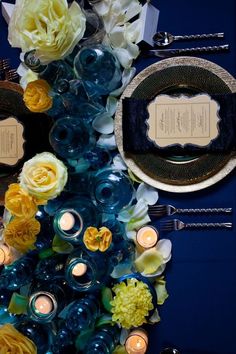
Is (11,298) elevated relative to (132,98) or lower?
lower

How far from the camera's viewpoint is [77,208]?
141 centimetres

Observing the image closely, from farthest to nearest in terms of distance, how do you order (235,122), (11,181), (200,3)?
(11,181) < (200,3) < (235,122)

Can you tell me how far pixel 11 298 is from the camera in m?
1.50

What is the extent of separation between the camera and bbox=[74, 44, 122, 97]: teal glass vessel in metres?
1.42

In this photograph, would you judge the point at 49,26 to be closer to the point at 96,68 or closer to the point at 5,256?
the point at 96,68

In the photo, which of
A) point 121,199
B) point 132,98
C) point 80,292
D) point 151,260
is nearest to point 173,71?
point 132,98

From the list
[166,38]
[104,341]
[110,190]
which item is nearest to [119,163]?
[110,190]

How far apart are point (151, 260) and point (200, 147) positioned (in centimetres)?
36

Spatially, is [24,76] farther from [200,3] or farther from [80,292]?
[80,292]

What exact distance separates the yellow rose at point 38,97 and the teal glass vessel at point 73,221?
0.28 metres

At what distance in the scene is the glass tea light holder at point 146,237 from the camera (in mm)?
1463

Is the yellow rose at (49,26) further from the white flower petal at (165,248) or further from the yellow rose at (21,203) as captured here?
the white flower petal at (165,248)

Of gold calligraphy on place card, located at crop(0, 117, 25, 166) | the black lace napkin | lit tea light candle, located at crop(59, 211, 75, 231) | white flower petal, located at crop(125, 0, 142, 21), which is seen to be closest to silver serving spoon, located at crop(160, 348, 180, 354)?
lit tea light candle, located at crop(59, 211, 75, 231)

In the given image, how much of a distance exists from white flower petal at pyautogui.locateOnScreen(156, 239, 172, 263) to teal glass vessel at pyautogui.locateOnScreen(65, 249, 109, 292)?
18 cm
